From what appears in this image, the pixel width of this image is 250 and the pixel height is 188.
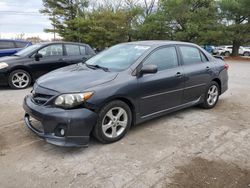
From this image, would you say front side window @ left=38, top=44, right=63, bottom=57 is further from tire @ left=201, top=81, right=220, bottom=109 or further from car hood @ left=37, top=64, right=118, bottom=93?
tire @ left=201, top=81, right=220, bottom=109

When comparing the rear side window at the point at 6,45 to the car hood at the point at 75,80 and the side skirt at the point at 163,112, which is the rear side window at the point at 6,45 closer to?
the car hood at the point at 75,80

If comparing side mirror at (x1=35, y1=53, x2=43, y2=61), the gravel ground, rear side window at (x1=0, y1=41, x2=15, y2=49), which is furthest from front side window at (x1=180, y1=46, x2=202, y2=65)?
rear side window at (x1=0, y1=41, x2=15, y2=49)

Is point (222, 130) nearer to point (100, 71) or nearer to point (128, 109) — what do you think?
point (128, 109)

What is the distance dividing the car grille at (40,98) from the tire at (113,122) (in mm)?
747

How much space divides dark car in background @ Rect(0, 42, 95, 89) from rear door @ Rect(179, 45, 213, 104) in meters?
3.30

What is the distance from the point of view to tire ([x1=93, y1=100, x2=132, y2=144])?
3.64m

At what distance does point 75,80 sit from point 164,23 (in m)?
23.0

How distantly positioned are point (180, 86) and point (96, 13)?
23.6 metres

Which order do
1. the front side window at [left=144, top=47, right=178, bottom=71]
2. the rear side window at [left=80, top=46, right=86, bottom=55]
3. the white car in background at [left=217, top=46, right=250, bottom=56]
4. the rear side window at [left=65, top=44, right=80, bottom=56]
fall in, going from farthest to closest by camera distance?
1. the white car in background at [left=217, top=46, right=250, bottom=56]
2. the rear side window at [left=80, top=46, right=86, bottom=55]
3. the rear side window at [left=65, top=44, right=80, bottom=56]
4. the front side window at [left=144, top=47, right=178, bottom=71]

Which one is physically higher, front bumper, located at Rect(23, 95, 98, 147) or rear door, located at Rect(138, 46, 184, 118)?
rear door, located at Rect(138, 46, 184, 118)

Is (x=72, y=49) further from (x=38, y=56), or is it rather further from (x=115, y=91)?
(x=115, y=91)

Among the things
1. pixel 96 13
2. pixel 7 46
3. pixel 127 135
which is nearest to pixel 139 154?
pixel 127 135

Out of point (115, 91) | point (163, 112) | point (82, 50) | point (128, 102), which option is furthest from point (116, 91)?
point (82, 50)

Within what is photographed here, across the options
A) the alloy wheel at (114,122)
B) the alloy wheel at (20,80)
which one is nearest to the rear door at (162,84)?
the alloy wheel at (114,122)
